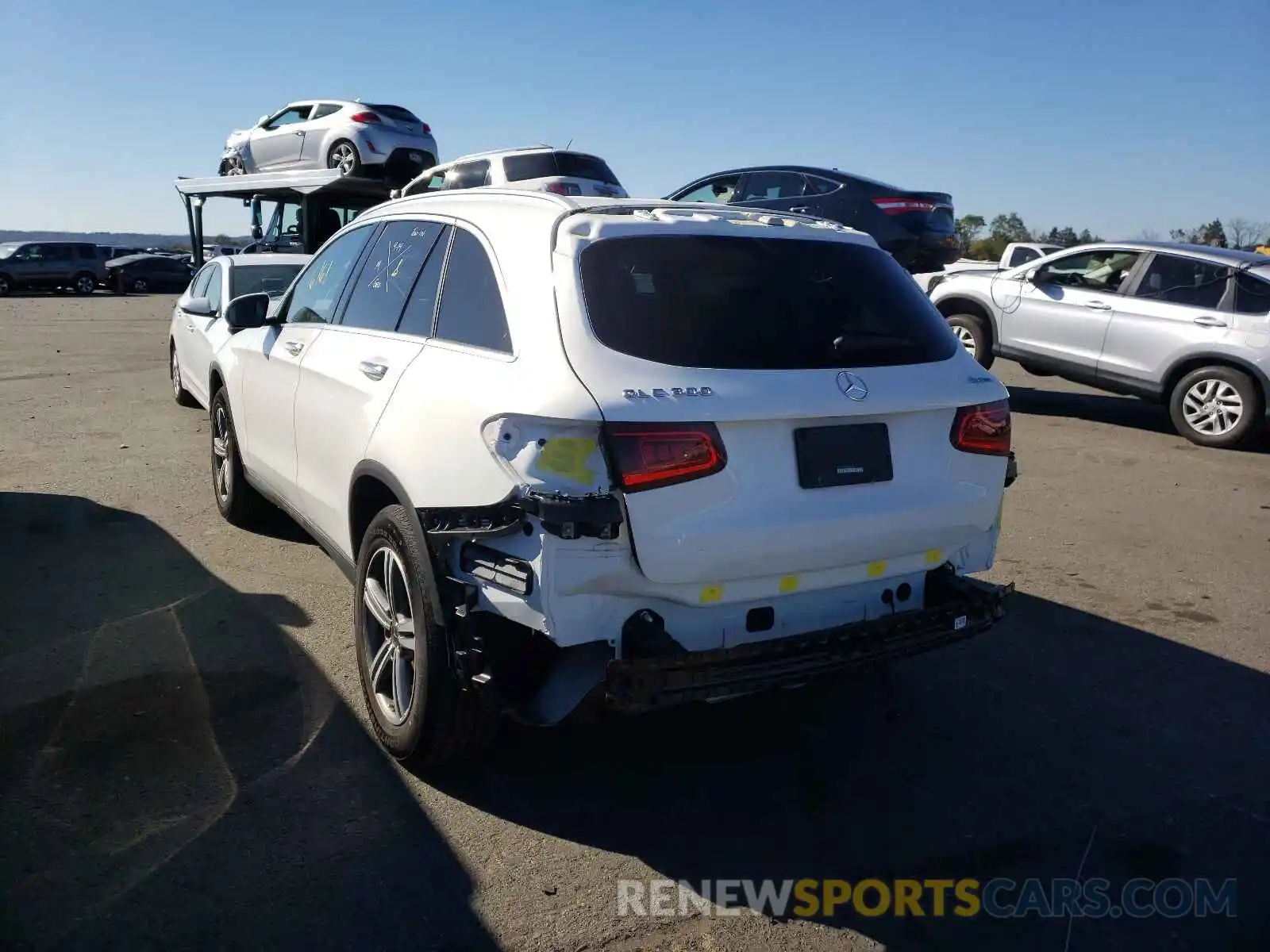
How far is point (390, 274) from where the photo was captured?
429 centimetres

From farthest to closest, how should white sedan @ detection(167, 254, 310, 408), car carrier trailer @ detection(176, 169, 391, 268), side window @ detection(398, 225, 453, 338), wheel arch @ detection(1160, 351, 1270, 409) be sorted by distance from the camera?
car carrier trailer @ detection(176, 169, 391, 268) → wheel arch @ detection(1160, 351, 1270, 409) → white sedan @ detection(167, 254, 310, 408) → side window @ detection(398, 225, 453, 338)

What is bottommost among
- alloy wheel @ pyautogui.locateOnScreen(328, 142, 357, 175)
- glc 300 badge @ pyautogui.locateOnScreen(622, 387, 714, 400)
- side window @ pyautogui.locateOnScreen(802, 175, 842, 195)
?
glc 300 badge @ pyautogui.locateOnScreen(622, 387, 714, 400)

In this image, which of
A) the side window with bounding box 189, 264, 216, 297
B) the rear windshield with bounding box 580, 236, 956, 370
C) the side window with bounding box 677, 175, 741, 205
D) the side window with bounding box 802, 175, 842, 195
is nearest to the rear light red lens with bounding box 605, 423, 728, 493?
the rear windshield with bounding box 580, 236, 956, 370

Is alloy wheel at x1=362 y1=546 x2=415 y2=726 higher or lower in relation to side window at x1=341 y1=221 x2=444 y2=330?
lower

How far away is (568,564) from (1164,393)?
8.99 m

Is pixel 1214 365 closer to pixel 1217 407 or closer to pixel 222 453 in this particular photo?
pixel 1217 407

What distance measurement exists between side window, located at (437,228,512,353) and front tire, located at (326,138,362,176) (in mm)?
12517

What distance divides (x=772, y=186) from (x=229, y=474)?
27.9ft

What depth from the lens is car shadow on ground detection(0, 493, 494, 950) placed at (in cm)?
278

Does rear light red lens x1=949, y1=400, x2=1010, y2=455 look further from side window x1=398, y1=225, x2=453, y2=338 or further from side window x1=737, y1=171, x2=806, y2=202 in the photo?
side window x1=737, y1=171, x2=806, y2=202

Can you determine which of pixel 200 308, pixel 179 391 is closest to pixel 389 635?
pixel 200 308

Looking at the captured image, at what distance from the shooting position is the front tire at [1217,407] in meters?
9.48

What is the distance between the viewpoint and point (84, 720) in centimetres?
385

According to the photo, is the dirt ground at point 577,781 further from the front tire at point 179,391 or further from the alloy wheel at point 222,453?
the front tire at point 179,391
